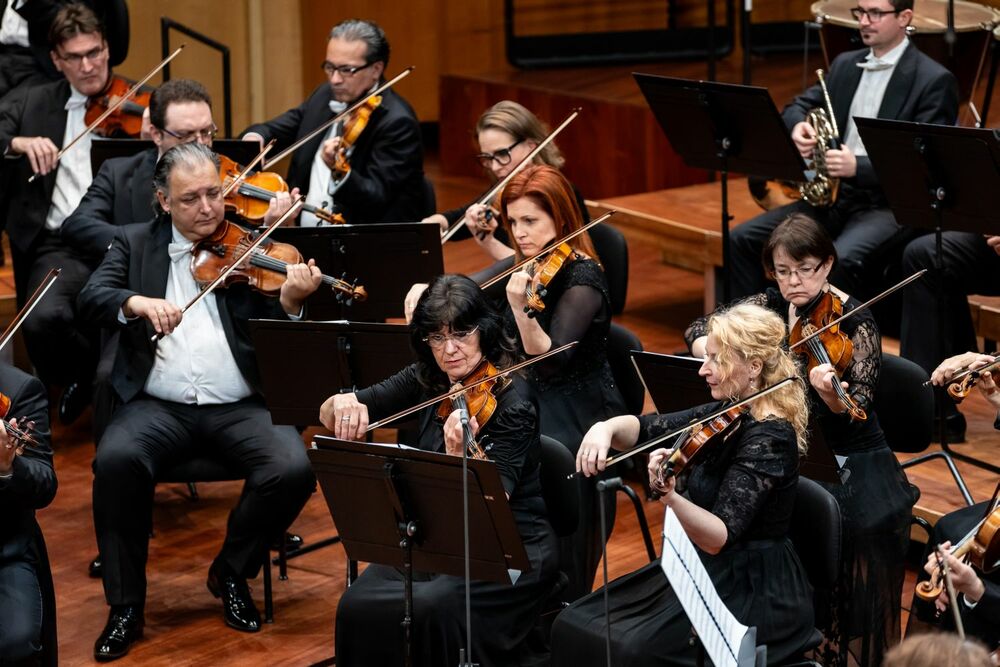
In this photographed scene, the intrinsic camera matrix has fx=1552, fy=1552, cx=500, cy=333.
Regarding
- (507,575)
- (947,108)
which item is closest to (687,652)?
(507,575)

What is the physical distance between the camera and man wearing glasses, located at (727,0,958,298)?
4836 millimetres

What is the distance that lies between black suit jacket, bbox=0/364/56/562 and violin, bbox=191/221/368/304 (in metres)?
0.73

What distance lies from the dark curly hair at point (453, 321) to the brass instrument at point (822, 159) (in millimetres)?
1790

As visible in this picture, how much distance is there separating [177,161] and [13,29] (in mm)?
1883

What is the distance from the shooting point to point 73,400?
17.2ft

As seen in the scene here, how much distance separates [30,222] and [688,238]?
7.73 ft

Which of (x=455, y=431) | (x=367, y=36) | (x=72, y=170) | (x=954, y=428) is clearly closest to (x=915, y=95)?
(x=954, y=428)

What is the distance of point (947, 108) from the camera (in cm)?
488

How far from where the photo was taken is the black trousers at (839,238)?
15.9ft

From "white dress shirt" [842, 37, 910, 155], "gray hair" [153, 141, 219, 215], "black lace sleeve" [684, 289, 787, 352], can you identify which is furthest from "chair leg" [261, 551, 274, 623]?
"white dress shirt" [842, 37, 910, 155]

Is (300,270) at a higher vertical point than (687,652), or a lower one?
higher

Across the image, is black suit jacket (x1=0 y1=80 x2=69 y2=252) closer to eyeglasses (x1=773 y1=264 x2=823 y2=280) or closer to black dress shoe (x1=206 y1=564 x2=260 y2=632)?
black dress shoe (x1=206 y1=564 x2=260 y2=632)

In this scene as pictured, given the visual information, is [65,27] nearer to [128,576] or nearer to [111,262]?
[111,262]

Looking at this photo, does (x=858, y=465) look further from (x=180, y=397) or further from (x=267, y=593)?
(x=180, y=397)
